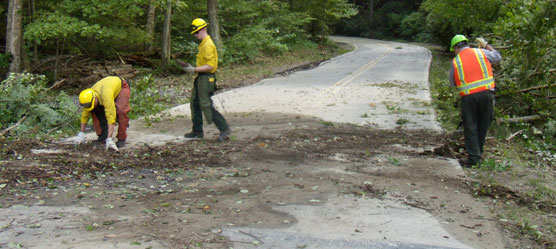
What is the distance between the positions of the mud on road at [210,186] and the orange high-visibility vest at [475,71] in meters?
1.09

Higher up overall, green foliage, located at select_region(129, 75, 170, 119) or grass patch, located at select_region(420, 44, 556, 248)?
green foliage, located at select_region(129, 75, 170, 119)

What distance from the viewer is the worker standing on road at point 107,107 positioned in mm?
7277

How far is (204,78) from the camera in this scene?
8.17m

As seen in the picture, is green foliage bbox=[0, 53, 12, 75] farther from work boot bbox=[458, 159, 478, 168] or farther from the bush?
work boot bbox=[458, 159, 478, 168]

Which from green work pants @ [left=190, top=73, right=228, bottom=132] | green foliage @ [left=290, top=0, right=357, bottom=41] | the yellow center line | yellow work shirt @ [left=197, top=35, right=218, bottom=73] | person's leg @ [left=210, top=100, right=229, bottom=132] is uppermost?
green foliage @ [left=290, top=0, right=357, bottom=41]

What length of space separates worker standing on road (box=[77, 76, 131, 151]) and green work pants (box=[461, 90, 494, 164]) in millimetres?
4816

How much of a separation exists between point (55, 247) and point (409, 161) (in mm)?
4755

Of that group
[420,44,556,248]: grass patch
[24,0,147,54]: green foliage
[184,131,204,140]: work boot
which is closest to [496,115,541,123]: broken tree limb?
[420,44,556,248]: grass patch

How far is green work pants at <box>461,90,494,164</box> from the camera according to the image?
6.88m

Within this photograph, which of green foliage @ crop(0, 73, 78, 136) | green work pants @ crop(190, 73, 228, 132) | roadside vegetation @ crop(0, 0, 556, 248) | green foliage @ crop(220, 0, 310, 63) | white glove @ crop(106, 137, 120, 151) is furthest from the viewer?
green foliage @ crop(220, 0, 310, 63)

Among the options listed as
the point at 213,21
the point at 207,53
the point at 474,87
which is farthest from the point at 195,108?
the point at 213,21

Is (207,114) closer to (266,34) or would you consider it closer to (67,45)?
(67,45)

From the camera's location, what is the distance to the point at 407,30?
48156 millimetres

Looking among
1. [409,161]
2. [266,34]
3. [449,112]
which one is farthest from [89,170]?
[266,34]
